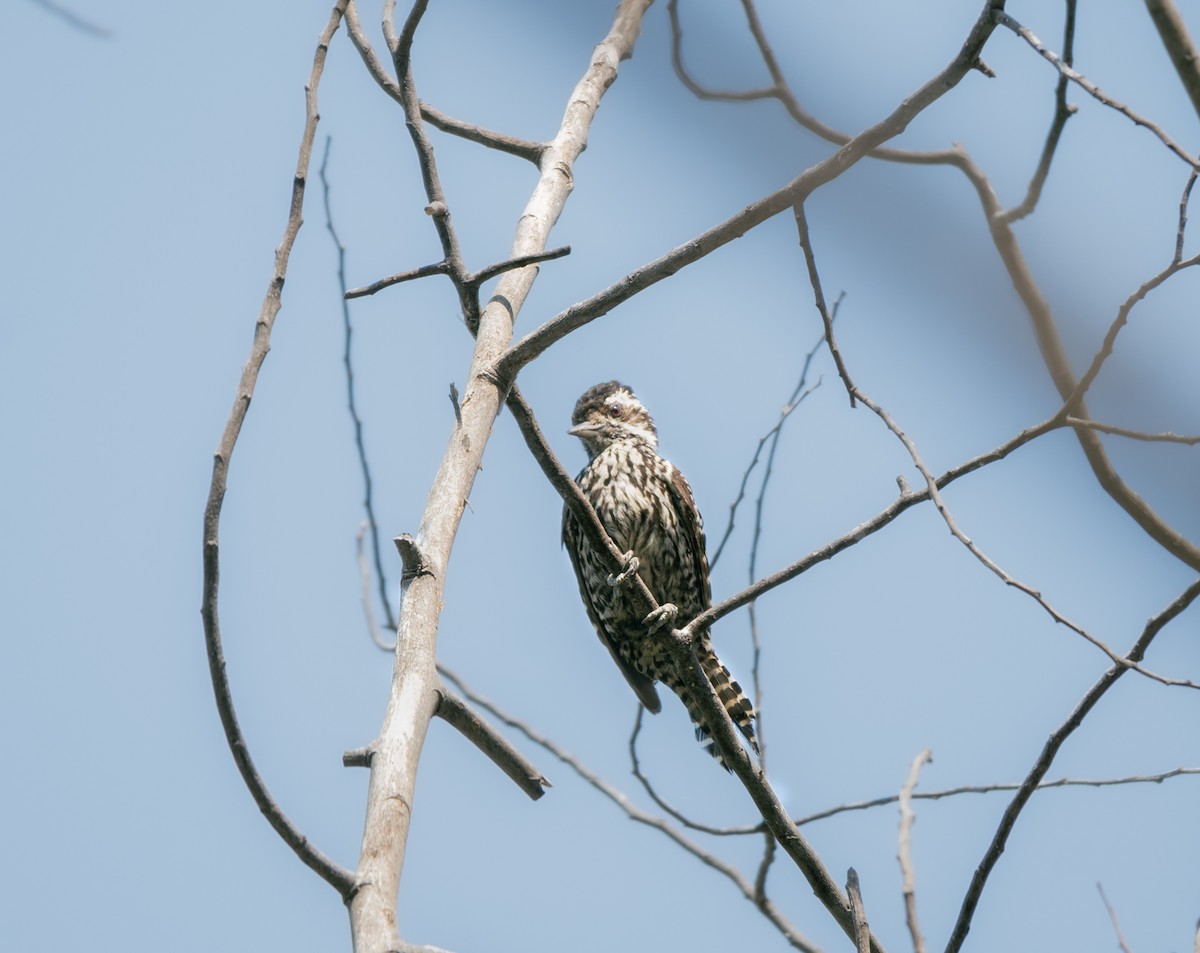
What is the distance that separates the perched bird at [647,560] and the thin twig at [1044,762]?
290 cm

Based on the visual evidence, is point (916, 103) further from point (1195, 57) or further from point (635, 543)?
point (635, 543)

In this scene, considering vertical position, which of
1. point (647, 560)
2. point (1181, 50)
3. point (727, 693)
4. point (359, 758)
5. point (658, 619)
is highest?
point (647, 560)

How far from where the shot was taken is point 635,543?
630 cm

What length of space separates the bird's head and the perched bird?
7.9 inches

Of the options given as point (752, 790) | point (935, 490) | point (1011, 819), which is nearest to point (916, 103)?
point (935, 490)

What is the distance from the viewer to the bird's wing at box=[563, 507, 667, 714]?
241 inches

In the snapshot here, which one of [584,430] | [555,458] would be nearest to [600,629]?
[584,430]

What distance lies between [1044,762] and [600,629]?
3.51 meters

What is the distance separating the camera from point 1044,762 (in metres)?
2.95

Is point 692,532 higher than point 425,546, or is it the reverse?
point 692,532

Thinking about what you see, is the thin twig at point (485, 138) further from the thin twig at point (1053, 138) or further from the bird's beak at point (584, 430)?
the bird's beak at point (584, 430)

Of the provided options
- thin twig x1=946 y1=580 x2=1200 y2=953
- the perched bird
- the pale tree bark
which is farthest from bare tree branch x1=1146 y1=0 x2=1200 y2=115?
the perched bird

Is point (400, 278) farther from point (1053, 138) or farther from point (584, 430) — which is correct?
point (584, 430)

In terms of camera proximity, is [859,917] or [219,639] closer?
[219,639]
